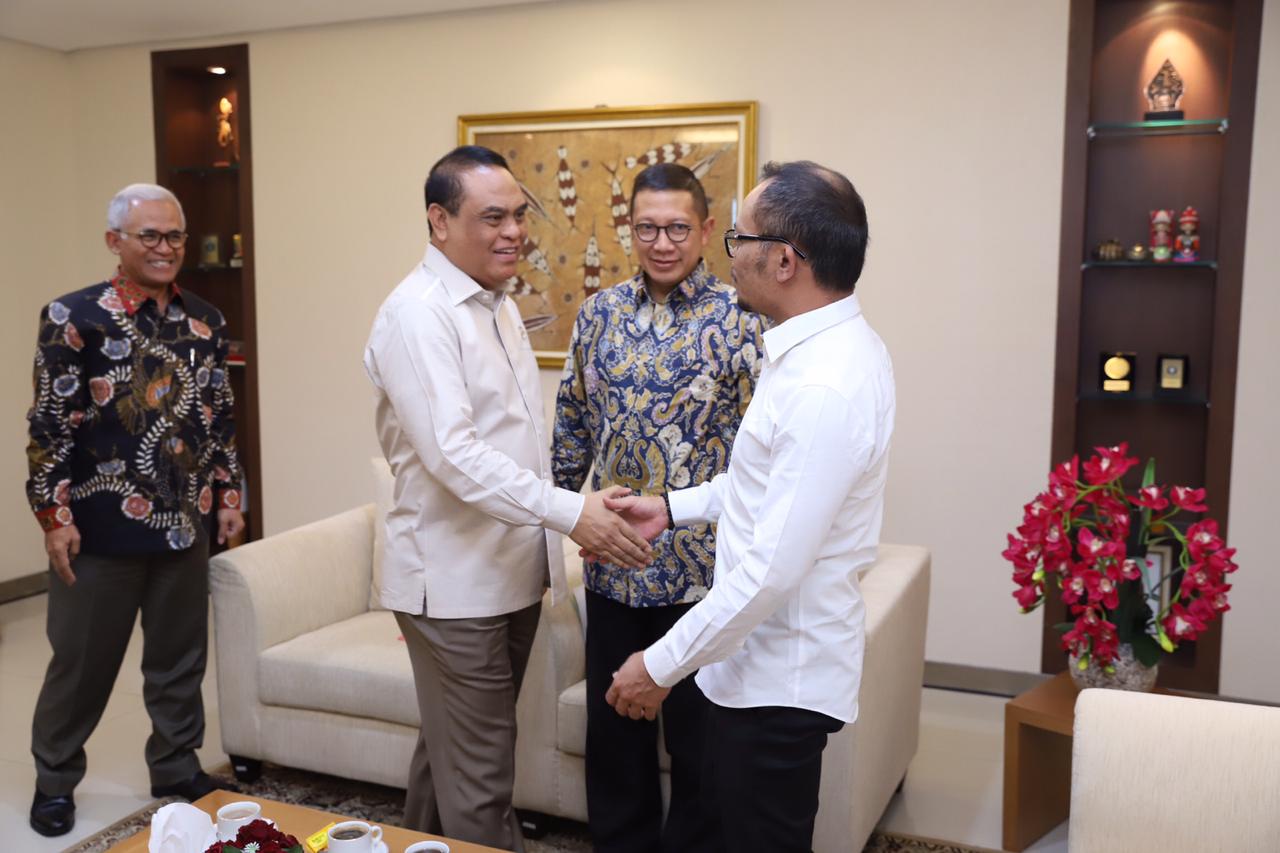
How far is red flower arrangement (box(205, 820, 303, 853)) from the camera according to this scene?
1713mm

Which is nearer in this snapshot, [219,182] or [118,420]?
[118,420]

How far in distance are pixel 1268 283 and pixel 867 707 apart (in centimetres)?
210

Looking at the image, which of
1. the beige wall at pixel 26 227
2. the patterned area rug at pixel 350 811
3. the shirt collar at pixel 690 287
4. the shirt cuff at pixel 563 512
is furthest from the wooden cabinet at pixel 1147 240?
the beige wall at pixel 26 227

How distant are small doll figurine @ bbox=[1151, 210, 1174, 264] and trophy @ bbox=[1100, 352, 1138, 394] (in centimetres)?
34

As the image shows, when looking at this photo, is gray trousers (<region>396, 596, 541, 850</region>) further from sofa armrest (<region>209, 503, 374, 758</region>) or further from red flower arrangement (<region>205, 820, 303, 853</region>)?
sofa armrest (<region>209, 503, 374, 758</region>)

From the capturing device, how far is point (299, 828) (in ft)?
6.92

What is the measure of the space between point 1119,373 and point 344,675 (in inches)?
107

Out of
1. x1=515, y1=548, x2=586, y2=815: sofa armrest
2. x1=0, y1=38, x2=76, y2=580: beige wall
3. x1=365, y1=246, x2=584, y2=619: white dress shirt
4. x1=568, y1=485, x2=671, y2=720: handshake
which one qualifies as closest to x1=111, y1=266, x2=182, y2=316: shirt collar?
x1=365, y1=246, x2=584, y2=619: white dress shirt

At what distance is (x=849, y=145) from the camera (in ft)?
13.3

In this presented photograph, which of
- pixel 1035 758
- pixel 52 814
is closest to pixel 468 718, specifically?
pixel 52 814

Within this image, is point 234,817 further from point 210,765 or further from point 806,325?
point 210,765

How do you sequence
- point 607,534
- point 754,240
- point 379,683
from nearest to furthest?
point 754,240
point 607,534
point 379,683

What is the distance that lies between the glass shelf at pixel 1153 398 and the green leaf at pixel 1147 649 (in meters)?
1.32

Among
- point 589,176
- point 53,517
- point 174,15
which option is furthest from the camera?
point 174,15
